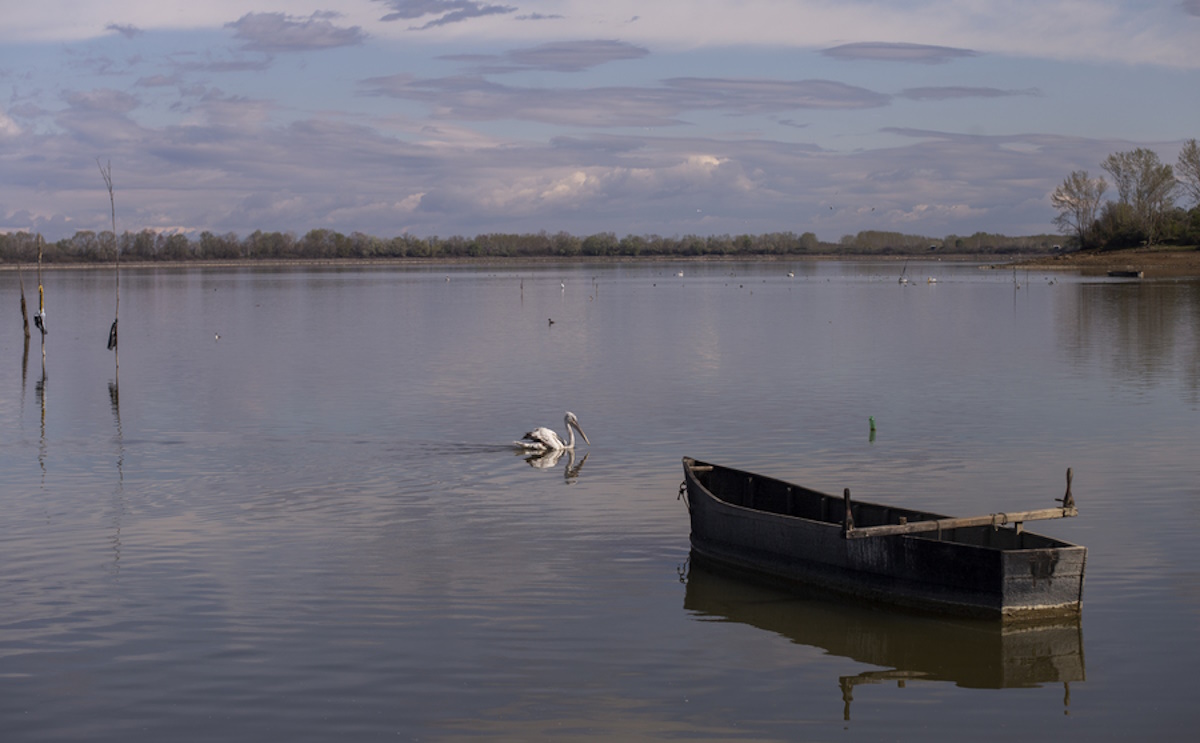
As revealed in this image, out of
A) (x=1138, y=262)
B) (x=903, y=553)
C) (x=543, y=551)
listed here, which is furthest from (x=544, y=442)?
(x=1138, y=262)

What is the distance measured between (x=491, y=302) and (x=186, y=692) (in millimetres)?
66026

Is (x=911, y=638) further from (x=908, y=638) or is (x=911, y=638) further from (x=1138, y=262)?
(x=1138, y=262)

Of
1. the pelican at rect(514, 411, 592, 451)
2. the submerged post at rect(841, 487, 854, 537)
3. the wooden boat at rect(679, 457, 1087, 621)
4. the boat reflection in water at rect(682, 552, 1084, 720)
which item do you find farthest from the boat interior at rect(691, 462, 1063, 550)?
the pelican at rect(514, 411, 592, 451)

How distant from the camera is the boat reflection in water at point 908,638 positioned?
9.98m

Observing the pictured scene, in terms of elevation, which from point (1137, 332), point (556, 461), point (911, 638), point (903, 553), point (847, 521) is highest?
point (1137, 332)

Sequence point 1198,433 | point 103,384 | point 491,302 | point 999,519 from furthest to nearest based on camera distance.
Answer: point 491,302
point 103,384
point 1198,433
point 999,519

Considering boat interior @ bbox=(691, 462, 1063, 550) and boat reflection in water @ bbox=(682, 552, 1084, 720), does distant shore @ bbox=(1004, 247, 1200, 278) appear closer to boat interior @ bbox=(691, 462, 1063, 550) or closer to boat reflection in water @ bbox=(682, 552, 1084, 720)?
boat interior @ bbox=(691, 462, 1063, 550)

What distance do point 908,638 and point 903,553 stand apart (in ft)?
2.84

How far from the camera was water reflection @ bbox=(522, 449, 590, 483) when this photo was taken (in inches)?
738

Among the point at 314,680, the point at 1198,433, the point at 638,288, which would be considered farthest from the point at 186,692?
the point at 638,288

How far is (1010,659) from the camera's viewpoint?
1027 centimetres

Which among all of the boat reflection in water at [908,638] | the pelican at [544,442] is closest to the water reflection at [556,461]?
the pelican at [544,442]

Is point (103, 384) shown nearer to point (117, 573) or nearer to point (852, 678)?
point (117, 573)

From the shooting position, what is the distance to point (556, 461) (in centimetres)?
1938
